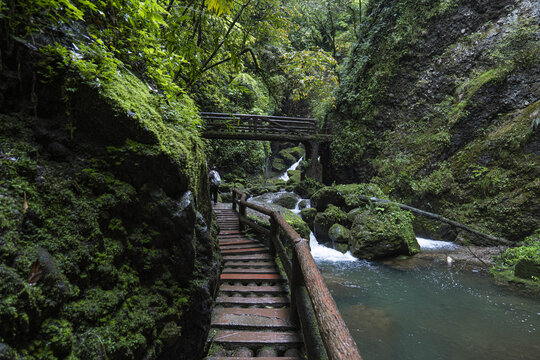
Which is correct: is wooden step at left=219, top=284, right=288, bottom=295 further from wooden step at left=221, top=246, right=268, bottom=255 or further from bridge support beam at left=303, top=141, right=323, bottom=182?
bridge support beam at left=303, top=141, right=323, bottom=182

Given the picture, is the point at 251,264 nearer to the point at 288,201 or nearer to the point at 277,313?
the point at 277,313

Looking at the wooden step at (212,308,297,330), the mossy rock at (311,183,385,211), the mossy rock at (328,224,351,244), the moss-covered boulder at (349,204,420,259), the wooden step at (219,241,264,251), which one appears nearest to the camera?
the wooden step at (212,308,297,330)

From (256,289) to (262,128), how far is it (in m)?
10.8

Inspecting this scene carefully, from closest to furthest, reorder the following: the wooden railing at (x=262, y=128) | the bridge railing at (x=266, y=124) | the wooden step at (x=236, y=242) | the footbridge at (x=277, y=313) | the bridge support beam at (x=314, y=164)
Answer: the footbridge at (x=277, y=313), the wooden step at (x=236, y=242), the wooden railing at (x=262, y=128), the bridge railing at (x=266, y=124), the bridge support beam at (x=314, y=164)

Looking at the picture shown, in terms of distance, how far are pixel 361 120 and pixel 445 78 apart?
4011mm

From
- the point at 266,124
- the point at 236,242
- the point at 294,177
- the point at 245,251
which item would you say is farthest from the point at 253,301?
the point at 294,177

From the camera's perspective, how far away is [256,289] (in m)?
3.89

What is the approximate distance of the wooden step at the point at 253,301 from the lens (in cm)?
350

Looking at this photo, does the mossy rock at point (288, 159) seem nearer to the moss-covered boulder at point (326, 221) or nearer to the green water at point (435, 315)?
the moss-covered boulder at point (326, 221)

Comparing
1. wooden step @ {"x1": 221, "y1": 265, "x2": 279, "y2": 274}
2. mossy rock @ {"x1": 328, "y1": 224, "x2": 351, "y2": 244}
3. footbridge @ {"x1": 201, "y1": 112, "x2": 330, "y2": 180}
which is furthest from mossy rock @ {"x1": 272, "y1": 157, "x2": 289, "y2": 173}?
wooden step @ {"x1": 221, "y1": 265, "x2": 279, "y2": 274}

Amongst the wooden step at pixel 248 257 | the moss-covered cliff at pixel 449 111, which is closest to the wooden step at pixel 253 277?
the wooden step at pixel 248 257

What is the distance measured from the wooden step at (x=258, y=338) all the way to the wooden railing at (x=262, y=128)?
34.6 ft

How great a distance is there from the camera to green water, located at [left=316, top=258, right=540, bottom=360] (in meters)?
4.13

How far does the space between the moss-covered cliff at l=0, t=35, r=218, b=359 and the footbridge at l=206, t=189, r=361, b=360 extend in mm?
646
